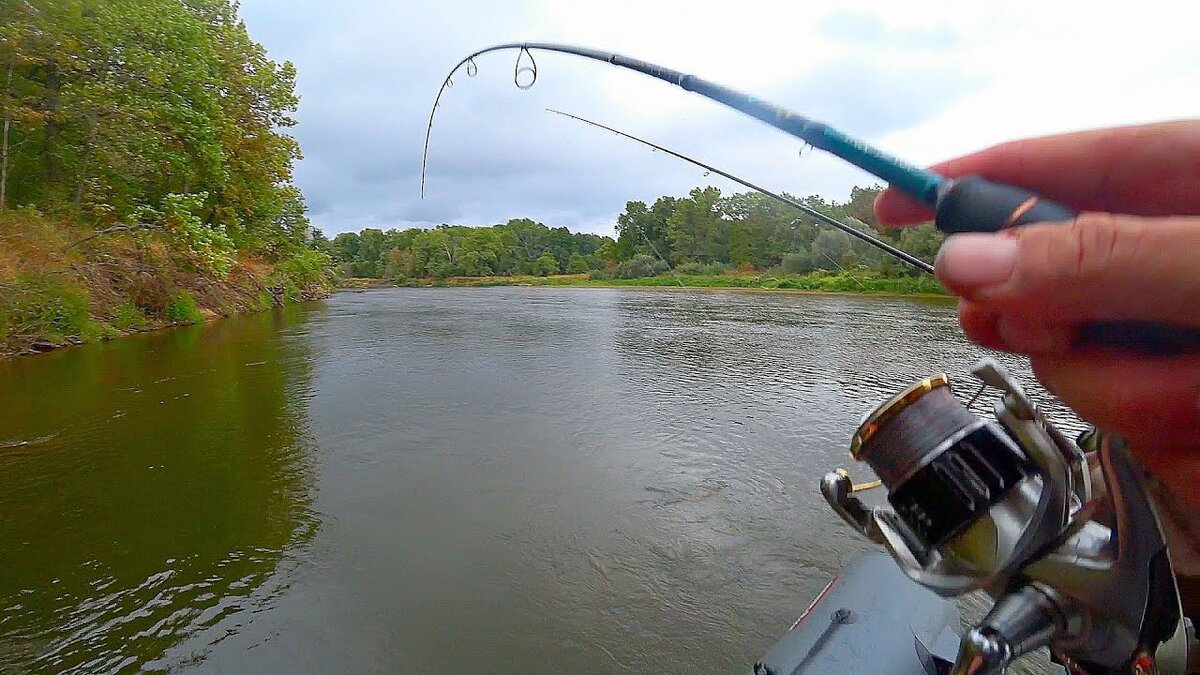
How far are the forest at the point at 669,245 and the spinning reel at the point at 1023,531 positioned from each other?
1.28 ft

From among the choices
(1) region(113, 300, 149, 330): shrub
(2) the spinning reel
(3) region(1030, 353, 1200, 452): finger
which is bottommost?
(1) region(113, 300, 149, 330): shrub

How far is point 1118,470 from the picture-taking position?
101 cm

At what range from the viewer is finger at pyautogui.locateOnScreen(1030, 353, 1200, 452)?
0.77 metres

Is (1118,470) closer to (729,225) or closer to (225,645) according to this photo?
(225,645)

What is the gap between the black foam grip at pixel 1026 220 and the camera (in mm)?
763

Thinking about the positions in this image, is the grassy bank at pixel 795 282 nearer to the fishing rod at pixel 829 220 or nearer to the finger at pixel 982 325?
the fishing rod at pixel 829 220

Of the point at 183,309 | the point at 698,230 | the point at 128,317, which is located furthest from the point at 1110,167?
the point at 183,309

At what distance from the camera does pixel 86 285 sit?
12.5 m

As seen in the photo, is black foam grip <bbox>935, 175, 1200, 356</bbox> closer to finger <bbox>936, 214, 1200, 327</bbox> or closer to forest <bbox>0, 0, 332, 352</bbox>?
finger <bbox>936, 214, 1200, 327</bbox>

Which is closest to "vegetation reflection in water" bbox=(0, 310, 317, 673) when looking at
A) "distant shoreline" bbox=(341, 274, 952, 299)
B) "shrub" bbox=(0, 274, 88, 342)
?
"shrub" bbox=(0, 274, 88, 342)

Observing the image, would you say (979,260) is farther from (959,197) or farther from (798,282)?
(798,282)

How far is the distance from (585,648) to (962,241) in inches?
122

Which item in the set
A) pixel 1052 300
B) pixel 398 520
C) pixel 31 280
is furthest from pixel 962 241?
pixel 31 280

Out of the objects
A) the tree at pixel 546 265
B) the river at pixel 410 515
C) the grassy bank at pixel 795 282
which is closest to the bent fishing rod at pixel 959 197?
the grassy bank at pixel 795 282
